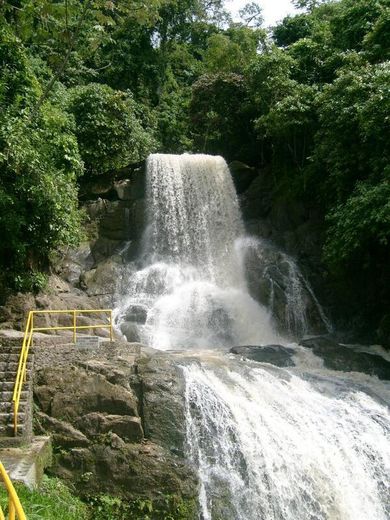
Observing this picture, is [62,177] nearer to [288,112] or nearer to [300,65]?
[288,112]

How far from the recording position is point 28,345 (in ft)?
30.2

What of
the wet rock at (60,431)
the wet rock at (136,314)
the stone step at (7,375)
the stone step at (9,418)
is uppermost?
the wet rock at (136,314)

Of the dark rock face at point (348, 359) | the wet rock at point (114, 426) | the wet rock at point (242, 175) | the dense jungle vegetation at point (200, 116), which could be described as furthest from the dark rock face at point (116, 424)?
the wet rock at point (242, 175)

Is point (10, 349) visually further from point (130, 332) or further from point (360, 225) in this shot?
point (360, 225)

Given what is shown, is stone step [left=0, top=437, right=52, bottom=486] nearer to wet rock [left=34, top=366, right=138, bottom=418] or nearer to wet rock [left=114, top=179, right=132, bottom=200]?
wet rock [left=34, top=366, right=138, bottom=418]

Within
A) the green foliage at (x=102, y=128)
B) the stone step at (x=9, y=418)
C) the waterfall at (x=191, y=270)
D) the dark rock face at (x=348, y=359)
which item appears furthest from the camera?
the green foliage at (x=102, y=128)

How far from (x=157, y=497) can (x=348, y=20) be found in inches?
829

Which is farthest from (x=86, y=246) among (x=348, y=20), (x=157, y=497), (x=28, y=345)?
(x=348, y=20)

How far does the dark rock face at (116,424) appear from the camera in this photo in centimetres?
829

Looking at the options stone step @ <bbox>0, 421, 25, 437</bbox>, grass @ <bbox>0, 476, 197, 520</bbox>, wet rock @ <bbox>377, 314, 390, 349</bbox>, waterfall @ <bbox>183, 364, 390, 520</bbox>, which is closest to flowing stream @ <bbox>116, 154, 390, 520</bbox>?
waterfall @ <bbox>183, 364, 390, 520</bbox>

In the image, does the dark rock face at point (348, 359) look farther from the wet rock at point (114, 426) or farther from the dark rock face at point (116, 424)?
the wet rock at point (114, 426)

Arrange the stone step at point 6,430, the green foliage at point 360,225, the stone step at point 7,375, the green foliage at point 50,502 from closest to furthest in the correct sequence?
the green foliage at point 50,502
the stone step at point 6,430
the stone step at point 7,375
the green foliage at point 360,225

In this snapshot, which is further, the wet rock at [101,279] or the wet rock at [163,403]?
the wet rock at [101,279]

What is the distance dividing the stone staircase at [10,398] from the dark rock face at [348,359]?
24.9 ft
